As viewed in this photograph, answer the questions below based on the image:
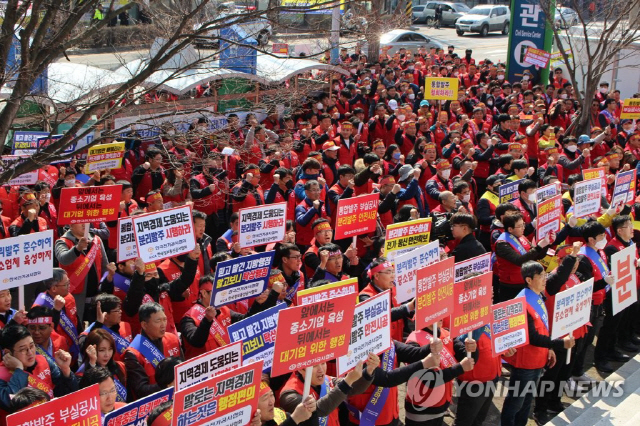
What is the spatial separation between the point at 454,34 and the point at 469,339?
40.6 m

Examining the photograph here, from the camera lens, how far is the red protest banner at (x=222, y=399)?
4633 mm

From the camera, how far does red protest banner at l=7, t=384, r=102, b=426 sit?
4.46 metres

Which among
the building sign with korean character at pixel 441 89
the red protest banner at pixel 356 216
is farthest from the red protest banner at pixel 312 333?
the building sign with korean character at pixel 441 89

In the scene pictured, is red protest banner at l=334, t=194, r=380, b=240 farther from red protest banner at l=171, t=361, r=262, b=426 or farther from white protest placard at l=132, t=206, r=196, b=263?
red protest banner at l=171, t=361, r=262, b=426

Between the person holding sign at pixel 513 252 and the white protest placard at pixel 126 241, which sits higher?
the white protest placard at pixel 126 241

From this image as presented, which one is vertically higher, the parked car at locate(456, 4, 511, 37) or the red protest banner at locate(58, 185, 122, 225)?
the parked car at locate(456, 4, 511, 37)

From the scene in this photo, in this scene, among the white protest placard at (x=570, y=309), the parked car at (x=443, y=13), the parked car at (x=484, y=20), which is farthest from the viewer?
the parked car at (x=443, y=13)

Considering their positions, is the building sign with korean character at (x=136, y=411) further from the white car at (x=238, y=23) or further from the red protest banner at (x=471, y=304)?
the white car at (x=238, y=23)

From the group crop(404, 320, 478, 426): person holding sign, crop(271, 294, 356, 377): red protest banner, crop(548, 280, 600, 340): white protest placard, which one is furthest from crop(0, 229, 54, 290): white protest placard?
crop(548, 280, 600, 340): white protest placard

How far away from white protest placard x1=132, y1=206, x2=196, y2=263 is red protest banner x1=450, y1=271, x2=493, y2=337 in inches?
113

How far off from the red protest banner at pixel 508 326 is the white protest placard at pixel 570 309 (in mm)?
335

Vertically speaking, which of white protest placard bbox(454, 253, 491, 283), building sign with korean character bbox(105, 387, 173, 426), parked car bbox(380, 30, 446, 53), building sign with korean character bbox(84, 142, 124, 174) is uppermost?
parked car bbox(380, 30, 446, 53)

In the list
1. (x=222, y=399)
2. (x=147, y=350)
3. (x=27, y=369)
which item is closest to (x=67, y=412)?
(x=222, y=399)

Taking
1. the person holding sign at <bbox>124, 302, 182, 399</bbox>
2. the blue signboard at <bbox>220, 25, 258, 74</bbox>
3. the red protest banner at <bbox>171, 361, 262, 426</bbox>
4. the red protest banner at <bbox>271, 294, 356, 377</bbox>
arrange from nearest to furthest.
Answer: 1. the red protest banner at <bbox>171, 361, 262, 426</bbox>
2. the red protest banner at <bbox>271, 294, 356, 377</bbox>
3. the person holding sign at <bbox>124, 302, 182, 399</bbox>
4. the blue signboard at <bbox>220, 25, 258, 74</bbox>
